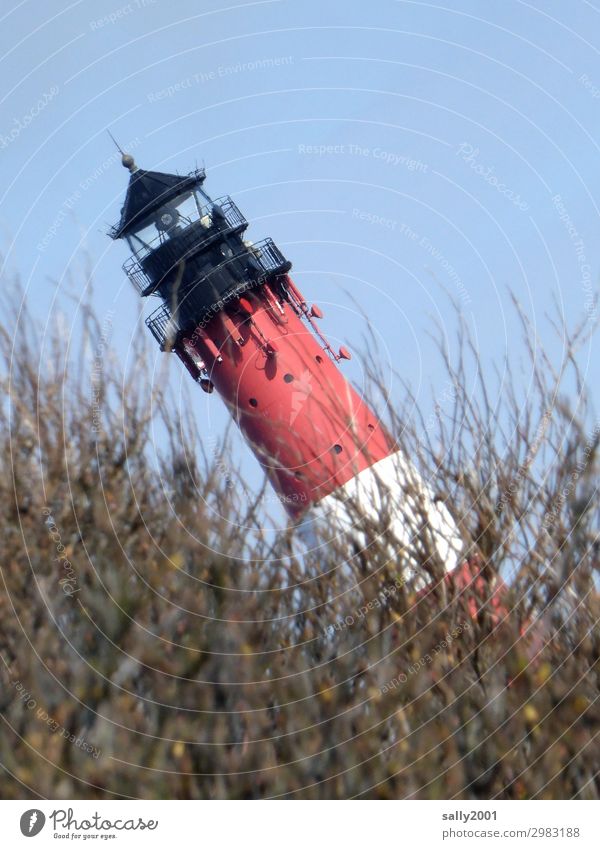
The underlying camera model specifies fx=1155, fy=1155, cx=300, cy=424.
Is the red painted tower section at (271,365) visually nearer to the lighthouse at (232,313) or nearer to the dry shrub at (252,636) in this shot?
the lighthouse at (232,313)

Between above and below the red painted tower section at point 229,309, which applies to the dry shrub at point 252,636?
below

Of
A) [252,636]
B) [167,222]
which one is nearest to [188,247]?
[167,222]

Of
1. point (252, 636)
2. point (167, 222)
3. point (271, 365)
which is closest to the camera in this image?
point (252, 636)

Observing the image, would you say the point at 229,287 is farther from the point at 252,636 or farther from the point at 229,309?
the point at 252,636

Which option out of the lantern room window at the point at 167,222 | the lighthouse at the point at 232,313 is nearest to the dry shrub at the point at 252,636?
the lighthouse at the point at 232,313

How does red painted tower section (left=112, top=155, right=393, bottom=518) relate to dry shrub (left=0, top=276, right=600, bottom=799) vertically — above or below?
above

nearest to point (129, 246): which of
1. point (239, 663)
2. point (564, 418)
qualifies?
point (564, 418)

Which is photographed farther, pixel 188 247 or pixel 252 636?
pixel 188 247

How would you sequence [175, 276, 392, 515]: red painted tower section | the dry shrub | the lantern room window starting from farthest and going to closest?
the lantern room window
[175, 276, 392, 515]: red painted tower section
the dry shrub

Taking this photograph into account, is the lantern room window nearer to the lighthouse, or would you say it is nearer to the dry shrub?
the lighthouse

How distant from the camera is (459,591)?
37.8ft

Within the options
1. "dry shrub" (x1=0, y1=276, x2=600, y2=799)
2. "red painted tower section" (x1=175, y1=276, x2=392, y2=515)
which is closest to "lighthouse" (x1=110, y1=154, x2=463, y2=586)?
"red painted tower section" (x1=175, y1=276, x2=392, y2=515)
